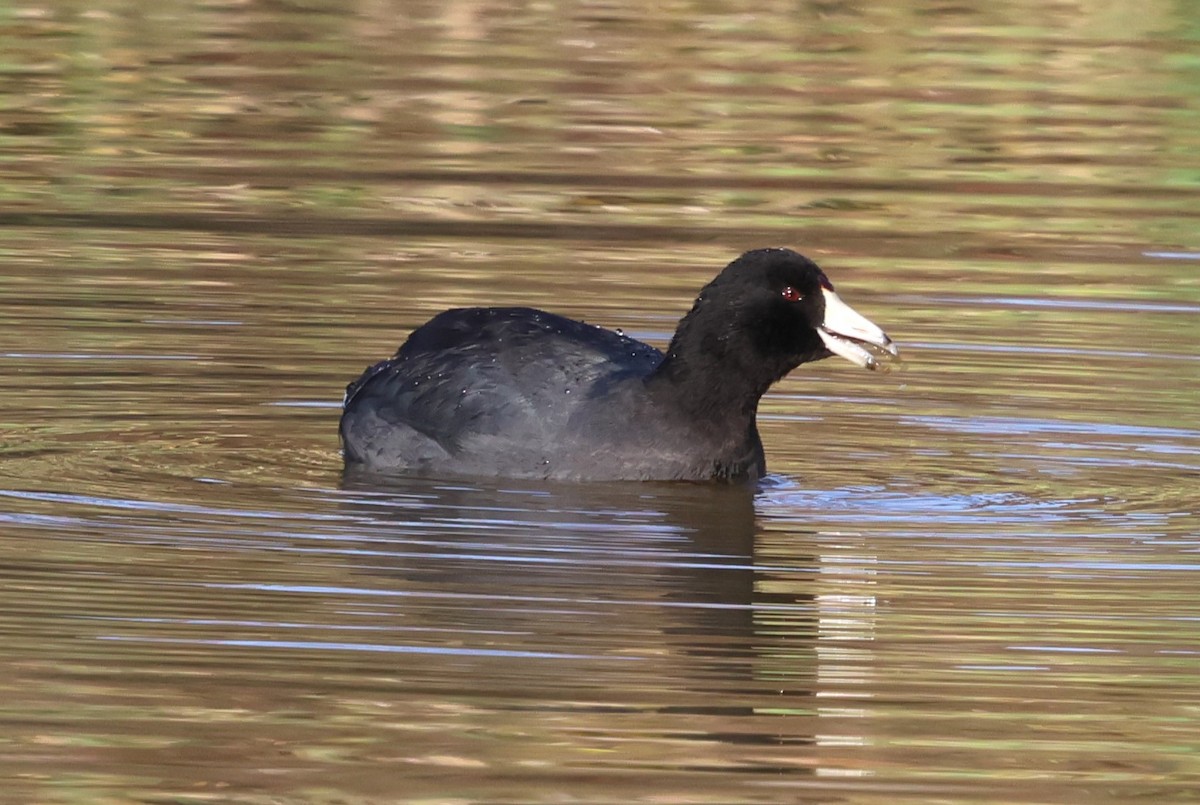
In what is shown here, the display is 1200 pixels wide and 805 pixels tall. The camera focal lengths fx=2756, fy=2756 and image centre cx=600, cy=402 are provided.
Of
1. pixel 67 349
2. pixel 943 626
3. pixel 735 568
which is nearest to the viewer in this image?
pixel 943 626

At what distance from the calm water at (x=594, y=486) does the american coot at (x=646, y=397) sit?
0.16 m

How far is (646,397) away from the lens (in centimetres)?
872

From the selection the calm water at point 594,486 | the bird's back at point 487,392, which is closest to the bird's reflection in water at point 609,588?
the calm water at point 594,486

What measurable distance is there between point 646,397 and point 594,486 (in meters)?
0.33

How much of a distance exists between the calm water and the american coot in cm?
16

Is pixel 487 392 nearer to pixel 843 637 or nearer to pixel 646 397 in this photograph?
pixel 646 397

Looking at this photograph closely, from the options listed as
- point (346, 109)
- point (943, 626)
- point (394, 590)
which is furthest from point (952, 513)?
point (346, 109)

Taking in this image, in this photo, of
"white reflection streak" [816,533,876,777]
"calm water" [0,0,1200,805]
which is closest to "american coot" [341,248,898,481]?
"calm water" [0,0,1200,805]

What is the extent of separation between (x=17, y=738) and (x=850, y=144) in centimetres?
1118

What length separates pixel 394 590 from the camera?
7125mm

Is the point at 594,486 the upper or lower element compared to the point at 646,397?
lower

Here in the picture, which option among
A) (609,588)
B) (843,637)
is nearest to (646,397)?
(609,588)

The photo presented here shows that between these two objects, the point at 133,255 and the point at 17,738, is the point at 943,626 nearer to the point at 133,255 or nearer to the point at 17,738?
the point at 17,738

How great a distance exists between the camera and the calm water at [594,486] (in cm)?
592
